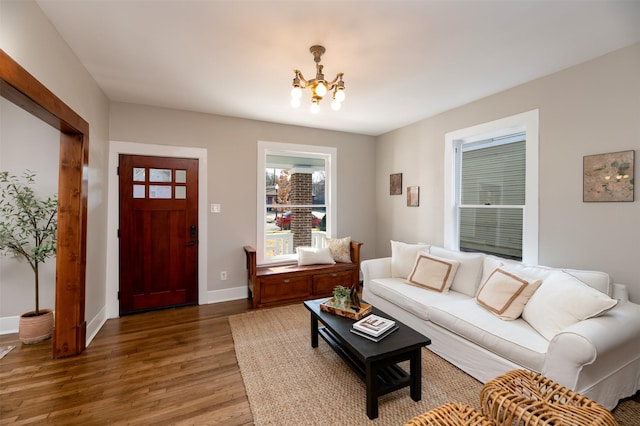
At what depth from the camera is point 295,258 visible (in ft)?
14.5

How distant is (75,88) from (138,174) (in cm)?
126

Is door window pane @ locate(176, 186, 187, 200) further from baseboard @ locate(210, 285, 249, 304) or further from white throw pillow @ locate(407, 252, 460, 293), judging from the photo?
white throw pillow @ locate(407, 252, 460, 293)

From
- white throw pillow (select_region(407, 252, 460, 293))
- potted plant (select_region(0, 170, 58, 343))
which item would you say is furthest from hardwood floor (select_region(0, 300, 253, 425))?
white throw pillow (select_region(407, 252, 460, 293))

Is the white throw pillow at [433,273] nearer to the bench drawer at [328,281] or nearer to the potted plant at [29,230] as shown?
the bench drawer at [328,281]

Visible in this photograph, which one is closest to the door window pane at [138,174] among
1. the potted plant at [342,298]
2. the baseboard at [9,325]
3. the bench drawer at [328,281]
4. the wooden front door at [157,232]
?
the wooden front door at [157,232]

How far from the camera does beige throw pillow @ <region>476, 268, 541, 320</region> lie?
2.24 meters

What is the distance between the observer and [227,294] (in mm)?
3965

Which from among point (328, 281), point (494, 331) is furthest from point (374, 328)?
point (328, 281)

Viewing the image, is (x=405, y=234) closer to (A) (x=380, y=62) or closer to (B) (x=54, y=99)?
(A) (x=380, y=62)

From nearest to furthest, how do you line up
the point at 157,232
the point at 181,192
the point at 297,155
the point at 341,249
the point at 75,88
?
1. the point at 75,88
2. the point at 157,232
3. the point at 181,192
4. the point at 341,249
5. the point at 297,155

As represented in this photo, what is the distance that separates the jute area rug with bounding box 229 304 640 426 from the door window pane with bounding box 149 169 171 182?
2.18 meters

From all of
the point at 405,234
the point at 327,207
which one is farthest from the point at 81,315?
the point at 405,234

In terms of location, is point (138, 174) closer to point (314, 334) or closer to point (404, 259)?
point (314, 334)

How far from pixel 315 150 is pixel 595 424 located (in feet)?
13.2
